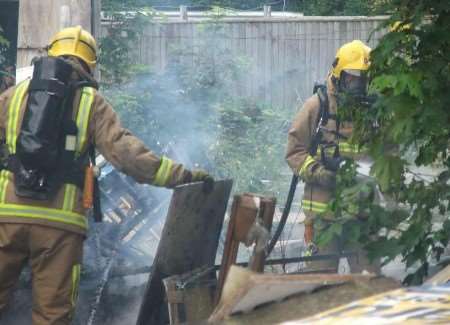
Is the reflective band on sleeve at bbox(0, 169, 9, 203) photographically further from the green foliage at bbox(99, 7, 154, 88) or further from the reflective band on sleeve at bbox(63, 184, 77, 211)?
the green foliage at bbox(99, 7, 154, 88)

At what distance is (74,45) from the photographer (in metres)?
5.54

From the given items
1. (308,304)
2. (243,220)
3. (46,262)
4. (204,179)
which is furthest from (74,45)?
(308,304)

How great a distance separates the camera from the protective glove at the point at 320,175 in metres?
6.55

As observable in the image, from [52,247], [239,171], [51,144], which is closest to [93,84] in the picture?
[51,144]

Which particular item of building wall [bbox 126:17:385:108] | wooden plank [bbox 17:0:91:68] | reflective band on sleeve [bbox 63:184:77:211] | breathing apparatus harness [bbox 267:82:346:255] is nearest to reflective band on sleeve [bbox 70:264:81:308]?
reflective band on sleeve [bbox 63:184:77:211]

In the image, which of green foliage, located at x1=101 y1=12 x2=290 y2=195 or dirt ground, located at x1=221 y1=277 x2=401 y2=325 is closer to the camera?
dirt ground, located at x1=221 y1=277 x2=401 y2=325

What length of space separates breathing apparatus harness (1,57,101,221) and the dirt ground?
2.19 meters

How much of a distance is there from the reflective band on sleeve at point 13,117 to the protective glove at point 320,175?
79.6 inches

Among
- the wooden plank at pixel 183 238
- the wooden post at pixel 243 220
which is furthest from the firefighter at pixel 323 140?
the wooden post at pixel 243 220

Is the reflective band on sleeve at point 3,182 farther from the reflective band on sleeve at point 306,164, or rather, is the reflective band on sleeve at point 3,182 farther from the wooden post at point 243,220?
the reflective band on sleeve at point 306,164

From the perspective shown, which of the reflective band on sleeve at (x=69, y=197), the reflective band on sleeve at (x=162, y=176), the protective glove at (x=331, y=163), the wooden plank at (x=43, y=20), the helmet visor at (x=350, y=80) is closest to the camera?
the reflective band on sleeve at (x=69, y=197)

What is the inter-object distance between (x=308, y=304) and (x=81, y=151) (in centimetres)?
235

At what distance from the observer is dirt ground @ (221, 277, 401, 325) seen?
3.27 metres

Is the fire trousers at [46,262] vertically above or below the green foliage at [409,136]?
below
